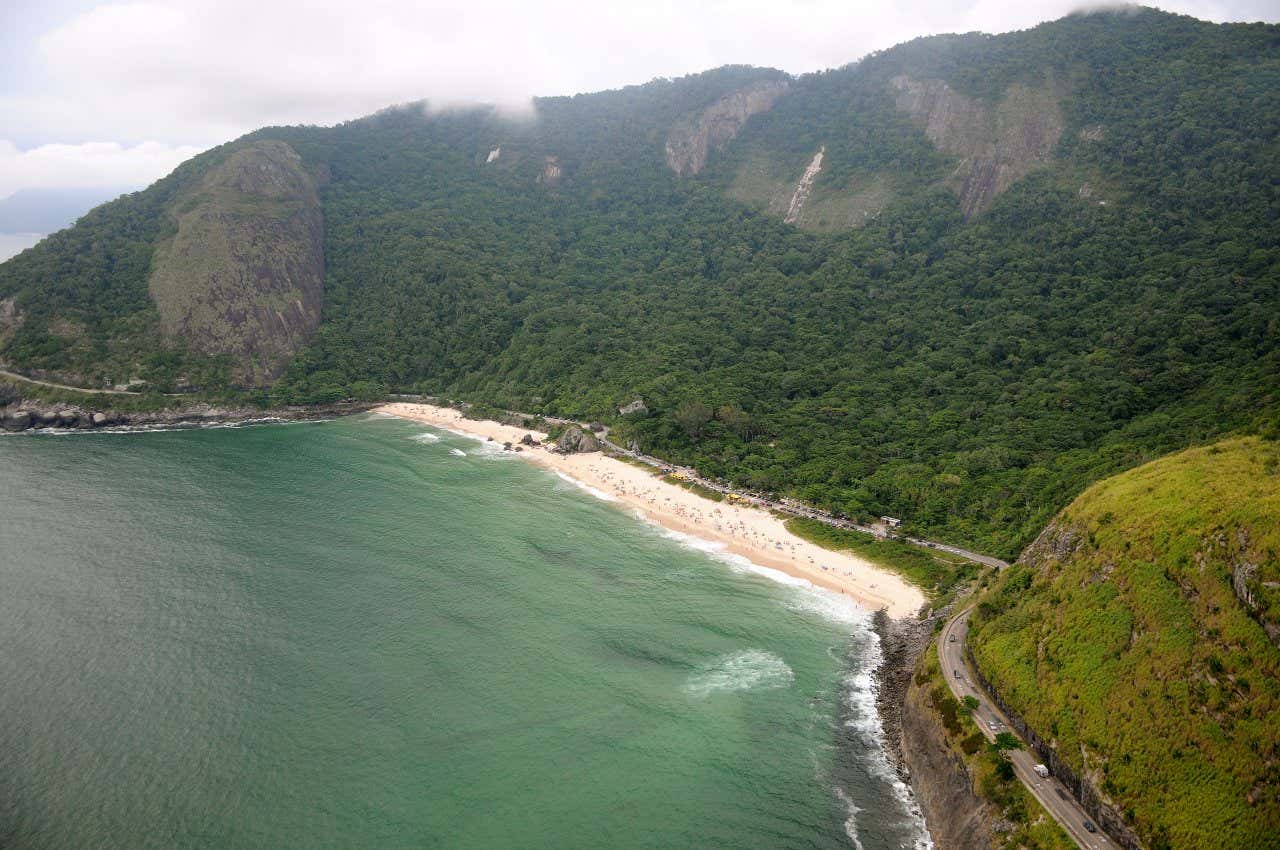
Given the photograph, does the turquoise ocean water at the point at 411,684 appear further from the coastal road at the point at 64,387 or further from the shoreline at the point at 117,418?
the coastal road at the point at 64,387

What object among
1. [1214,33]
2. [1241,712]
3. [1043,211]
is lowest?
[1241,712]

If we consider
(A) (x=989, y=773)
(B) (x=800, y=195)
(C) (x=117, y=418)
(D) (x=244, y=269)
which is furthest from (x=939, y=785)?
(B) (x=800, y=195)

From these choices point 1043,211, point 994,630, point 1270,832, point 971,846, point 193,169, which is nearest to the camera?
point 1270,832

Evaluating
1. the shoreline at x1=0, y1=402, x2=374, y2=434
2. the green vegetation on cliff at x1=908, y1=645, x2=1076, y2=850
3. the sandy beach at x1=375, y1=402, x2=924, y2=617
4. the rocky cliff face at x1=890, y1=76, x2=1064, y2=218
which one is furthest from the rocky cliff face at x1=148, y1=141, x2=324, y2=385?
the rocky cliff face at x1=890, y1=76, x2=1064, y2=218

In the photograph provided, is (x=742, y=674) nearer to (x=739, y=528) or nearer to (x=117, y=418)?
(x=739, y=528)

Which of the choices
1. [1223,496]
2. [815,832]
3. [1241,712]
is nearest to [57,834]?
[815,832]

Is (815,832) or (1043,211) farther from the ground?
(1043,211)

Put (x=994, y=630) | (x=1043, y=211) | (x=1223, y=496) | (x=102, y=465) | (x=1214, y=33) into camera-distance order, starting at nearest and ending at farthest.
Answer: (x=1223, y=496), (x=994, y=630), (x=102, y=465), (x=1043, y=211), (x=1214, y=33)

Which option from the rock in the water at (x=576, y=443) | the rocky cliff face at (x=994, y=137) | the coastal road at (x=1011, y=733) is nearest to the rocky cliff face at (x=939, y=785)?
the coastal road at (x=1011, y=733)

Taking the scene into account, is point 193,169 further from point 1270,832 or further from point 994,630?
point 1270,832
